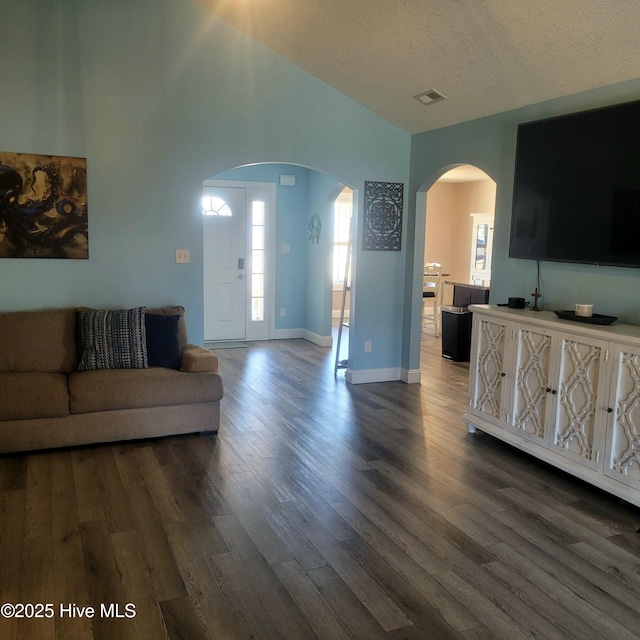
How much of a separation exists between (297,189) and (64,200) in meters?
3.78

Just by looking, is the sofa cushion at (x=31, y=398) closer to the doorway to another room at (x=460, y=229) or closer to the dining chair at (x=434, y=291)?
the dining chair at (x=434, y=291)

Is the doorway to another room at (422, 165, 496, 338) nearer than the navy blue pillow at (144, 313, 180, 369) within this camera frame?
No

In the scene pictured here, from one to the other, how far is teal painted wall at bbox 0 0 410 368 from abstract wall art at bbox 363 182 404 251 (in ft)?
2.21

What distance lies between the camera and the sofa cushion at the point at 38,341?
4098mm

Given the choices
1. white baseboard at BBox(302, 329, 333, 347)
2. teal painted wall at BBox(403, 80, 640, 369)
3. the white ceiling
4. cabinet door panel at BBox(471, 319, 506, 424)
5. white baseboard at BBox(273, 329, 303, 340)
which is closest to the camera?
the white ceiling

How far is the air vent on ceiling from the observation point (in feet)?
15.2

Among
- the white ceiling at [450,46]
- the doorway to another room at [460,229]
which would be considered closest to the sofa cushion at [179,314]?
the white ceiling at [450,46]

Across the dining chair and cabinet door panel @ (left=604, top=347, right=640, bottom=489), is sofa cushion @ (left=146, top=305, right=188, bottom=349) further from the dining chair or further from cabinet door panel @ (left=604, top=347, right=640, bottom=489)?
the dining chair

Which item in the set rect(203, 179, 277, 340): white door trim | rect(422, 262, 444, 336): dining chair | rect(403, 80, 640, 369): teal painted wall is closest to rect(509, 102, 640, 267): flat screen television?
rect(403, 80, 640, 369): teal painted wall

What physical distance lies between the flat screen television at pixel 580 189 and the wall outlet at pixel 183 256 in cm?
255

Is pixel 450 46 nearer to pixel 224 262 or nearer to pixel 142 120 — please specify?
pixel 142 120

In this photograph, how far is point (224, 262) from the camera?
24.9 feet

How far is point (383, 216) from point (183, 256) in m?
1.97

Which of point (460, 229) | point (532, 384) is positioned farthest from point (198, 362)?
point (460, 229)
